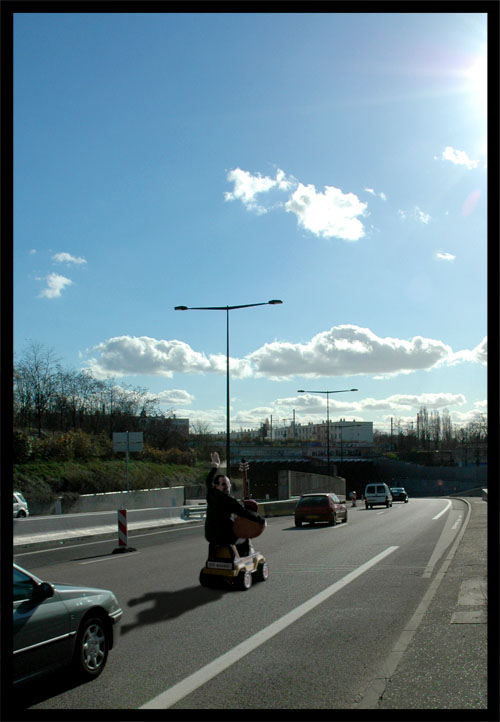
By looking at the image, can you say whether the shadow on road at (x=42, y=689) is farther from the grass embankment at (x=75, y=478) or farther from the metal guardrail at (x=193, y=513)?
the grass embankment at (x=75, y=478)

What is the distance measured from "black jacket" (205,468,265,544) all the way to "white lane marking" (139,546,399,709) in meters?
1.55

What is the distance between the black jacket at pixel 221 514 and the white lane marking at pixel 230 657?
1.55 meters

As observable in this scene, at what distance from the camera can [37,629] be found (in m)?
5.58

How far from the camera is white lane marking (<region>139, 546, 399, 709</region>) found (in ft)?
18.7

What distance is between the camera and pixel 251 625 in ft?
28.3

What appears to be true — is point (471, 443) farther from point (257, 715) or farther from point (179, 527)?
point (257, 715)

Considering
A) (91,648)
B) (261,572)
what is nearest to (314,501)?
(261,572)

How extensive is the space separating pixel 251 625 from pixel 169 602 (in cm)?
211

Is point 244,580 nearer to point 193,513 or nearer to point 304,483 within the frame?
point 193,513

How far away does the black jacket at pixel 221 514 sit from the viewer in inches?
418

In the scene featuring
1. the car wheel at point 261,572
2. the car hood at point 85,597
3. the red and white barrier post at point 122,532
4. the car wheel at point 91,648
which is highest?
the car hood at point 85,597

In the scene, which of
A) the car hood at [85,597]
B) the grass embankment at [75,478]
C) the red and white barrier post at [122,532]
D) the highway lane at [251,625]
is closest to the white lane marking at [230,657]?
Result: the highway lane at [251,625]

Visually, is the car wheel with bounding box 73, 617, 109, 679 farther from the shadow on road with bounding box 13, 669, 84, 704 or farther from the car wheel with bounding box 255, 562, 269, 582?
the car wheel with bounding box 255, 562, 269, 582

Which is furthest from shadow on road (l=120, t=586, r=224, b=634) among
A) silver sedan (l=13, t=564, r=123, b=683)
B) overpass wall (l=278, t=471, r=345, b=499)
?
overpass wall (l=278, t=471, r=345, b=499)
